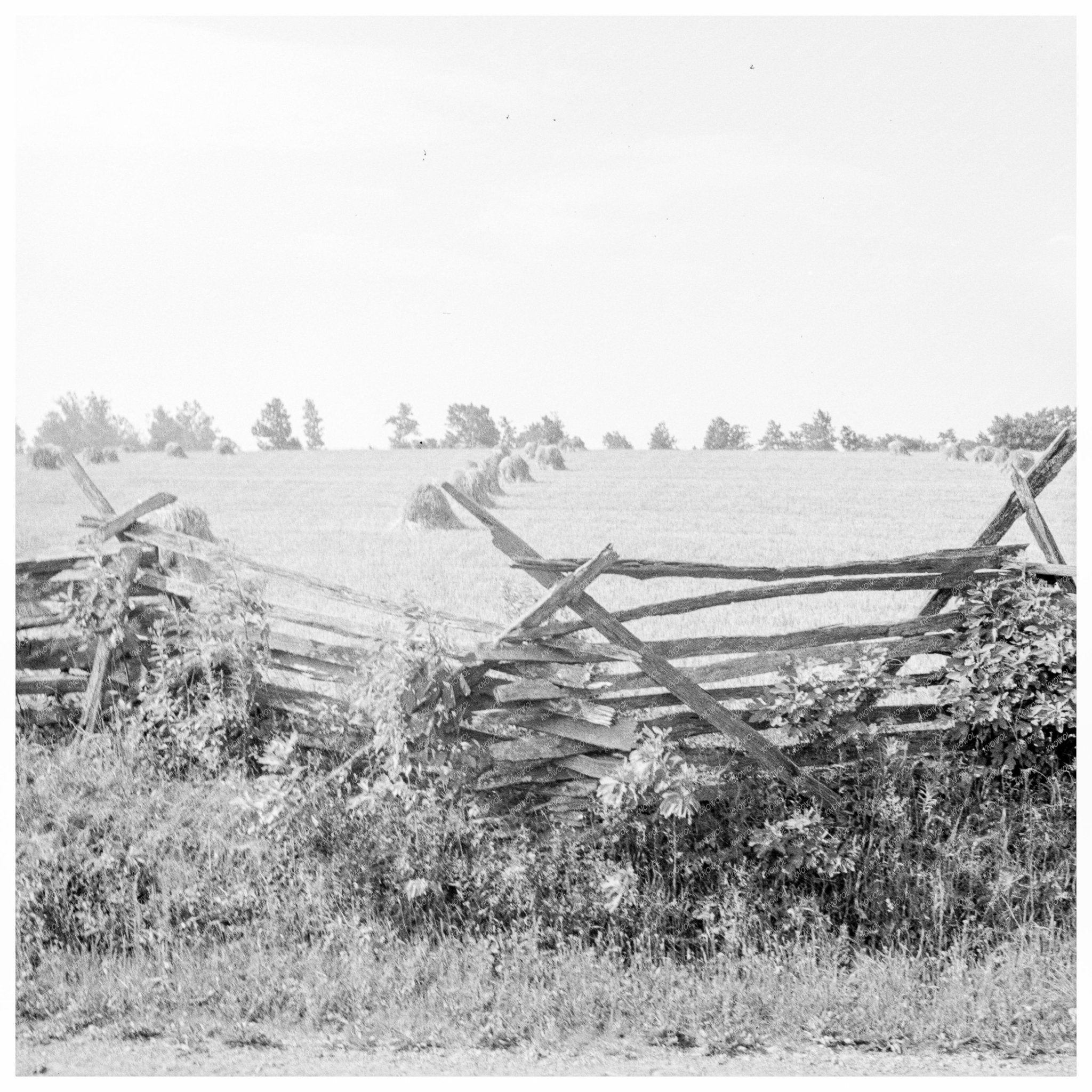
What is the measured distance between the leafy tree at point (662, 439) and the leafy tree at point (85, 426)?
3.98 m

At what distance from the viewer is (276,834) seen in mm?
4953

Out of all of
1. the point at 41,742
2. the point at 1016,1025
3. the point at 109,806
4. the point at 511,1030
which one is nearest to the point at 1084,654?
the point at 1016,1025

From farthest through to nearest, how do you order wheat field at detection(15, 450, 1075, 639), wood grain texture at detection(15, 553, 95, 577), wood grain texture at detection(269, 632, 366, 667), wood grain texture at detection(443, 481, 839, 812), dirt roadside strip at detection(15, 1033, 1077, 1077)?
wheat field at detection(15, 450, 1075, 639), wood grain texture at detection(15, 553, 95, 577), wood grain texture at detection(269, 632, 366, 667), wood grain texture at detection(443, 481, 839, 812), dirt roadside strip at detection(15, 1033, 1077, 1077)

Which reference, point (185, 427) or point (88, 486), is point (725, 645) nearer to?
point (88, 486)

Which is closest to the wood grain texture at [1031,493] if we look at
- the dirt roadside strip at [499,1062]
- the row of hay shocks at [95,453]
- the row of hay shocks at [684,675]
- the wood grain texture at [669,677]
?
the row of hay shocks at [684,675]

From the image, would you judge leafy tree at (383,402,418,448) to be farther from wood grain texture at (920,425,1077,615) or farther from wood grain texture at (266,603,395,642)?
wood grain texture at (920,425,1077,615)

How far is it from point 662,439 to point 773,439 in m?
0.86

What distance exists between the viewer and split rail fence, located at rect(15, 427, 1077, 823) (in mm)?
4852

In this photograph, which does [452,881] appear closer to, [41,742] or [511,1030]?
[511,1030]

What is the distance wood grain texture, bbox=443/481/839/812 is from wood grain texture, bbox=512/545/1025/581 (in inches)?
7.2

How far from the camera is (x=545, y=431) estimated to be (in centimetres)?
686

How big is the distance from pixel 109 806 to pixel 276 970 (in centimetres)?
148

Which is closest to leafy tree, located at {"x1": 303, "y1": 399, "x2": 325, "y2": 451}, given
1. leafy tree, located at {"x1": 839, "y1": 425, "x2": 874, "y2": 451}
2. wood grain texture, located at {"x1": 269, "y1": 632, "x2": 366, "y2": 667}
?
wood grain texture, located at {"x1": 269, "y1": 632, "x2": 366, "y2": 667}

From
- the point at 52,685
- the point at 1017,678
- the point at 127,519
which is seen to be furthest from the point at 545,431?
the point at 52,685
